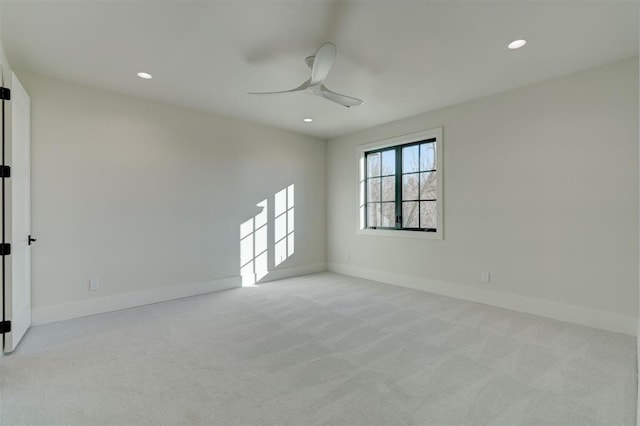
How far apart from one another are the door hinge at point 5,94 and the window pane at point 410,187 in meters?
4.52

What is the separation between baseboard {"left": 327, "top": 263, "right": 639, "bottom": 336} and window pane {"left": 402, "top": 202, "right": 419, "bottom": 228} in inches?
31.4

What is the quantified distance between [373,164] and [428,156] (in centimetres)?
105

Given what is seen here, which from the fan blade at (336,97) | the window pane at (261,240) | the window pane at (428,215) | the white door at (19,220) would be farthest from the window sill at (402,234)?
the white door at (19,220)

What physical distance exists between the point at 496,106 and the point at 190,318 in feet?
14.4

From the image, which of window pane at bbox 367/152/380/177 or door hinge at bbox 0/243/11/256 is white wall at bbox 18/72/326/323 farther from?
window pane at bbox 367/152/380/177

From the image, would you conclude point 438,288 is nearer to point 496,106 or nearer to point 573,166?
point 573,166

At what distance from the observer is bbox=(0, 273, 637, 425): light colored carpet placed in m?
1.72

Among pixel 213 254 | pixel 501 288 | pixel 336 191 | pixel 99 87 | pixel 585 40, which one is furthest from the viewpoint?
pixel 336 191

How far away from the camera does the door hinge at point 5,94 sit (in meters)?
2.31

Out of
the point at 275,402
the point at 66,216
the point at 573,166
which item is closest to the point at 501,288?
the point at 573,166

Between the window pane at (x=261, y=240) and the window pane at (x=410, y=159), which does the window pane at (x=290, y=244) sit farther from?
the window pane at (x=410, y=159)

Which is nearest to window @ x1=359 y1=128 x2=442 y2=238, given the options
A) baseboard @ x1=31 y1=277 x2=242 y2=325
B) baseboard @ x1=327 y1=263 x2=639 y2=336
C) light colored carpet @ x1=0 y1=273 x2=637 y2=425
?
baseboard @ x1=327 y1=263 x2=639 y2=336

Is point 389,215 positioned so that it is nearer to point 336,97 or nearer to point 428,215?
point 428,215

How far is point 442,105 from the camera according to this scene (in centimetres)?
405
